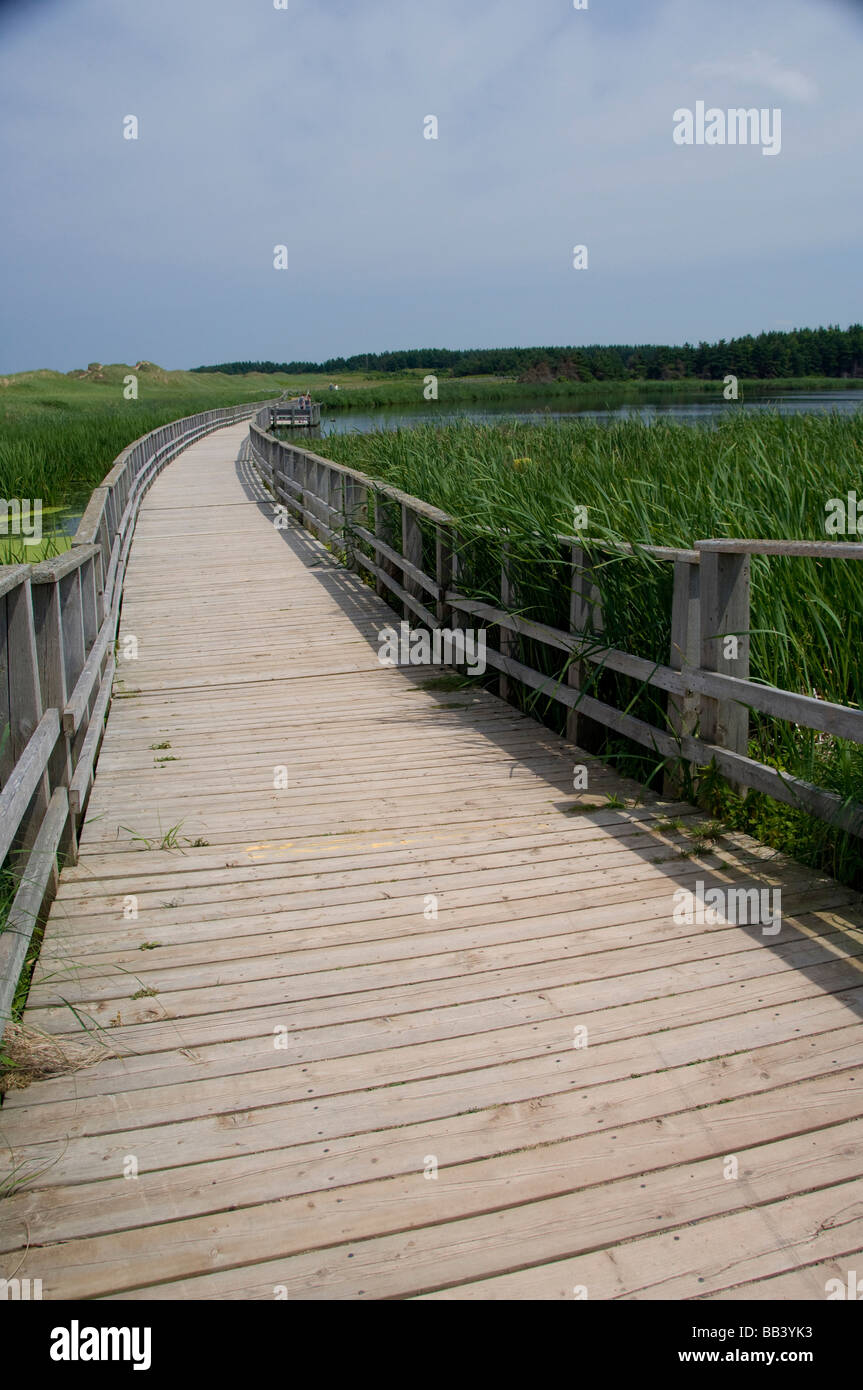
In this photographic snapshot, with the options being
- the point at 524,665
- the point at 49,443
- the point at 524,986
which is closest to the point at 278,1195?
the point at 524,986

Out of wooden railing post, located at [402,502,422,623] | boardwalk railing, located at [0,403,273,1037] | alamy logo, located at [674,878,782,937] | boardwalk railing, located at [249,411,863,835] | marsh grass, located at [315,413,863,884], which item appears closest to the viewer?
boardwalk railing, located at [0,403,273,1037]

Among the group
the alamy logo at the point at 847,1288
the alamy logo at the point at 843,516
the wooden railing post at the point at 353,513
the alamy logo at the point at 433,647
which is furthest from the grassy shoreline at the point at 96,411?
the alamy logo at the point at 847,1288

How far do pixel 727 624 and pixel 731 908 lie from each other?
1139mm

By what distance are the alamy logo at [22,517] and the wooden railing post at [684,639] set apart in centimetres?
1120

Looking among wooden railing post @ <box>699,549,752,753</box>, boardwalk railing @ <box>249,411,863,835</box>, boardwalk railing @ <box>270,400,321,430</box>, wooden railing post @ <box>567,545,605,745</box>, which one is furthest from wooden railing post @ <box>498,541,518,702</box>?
boardwalk railing @ <box>270,400,321,430</box>

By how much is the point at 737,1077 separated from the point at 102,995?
1767 mm

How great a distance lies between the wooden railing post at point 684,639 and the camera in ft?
13.9

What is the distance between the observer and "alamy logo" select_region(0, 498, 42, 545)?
48.3 ft

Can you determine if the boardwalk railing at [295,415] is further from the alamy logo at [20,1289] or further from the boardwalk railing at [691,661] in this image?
the alamy logo at [20,1289]

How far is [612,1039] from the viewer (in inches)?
110

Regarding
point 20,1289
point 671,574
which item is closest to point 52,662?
point 20,1289
